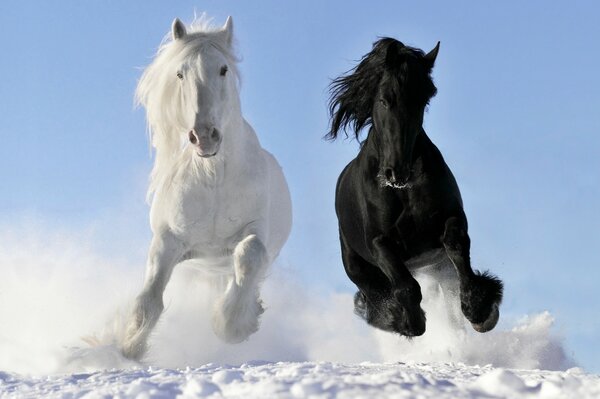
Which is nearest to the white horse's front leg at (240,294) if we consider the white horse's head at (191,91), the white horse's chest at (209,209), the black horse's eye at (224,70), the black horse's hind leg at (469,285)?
the white horse's chest at (209,209)

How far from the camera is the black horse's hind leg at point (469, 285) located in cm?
591

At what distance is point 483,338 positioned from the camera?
306 inches

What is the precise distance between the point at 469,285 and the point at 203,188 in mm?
2450

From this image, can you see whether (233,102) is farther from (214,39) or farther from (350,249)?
(350,249)

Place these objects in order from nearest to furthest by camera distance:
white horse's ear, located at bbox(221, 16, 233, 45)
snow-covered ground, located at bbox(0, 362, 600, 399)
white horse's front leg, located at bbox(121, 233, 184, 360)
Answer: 1. snow-covered ground, located at bbox(0, 362, 600, 399)
2. white horse's front leg, located at bbox(121, 233, 184, 360)
3. white horse's ear, located at bbox(221, 16, 233, 45)

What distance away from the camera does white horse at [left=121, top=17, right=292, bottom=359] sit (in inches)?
270

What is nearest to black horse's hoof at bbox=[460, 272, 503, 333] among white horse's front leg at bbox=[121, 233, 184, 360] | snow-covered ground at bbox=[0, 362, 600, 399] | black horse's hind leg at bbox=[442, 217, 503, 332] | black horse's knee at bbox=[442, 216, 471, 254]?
black horse's hind leg at bbox=[442, 217, 503, 332]

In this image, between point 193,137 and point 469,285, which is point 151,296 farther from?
point 469,285

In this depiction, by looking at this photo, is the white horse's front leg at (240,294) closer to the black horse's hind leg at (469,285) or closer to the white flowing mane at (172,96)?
the white flowing mane at (172,96)

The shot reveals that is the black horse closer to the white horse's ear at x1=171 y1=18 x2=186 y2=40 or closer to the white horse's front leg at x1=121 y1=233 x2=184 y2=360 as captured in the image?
the white horse's ear at x1=171 y1=18 x2=186 y2=40

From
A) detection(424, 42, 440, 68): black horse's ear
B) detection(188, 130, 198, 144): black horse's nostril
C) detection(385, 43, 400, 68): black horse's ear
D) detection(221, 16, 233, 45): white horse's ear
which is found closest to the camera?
detection(385, 43, 400, 68): black horse's ear

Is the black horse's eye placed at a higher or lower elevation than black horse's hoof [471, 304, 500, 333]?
higher

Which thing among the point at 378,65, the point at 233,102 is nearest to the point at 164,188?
the point at 233,102

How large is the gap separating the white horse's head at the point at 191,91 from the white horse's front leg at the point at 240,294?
0.90 meters
